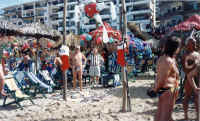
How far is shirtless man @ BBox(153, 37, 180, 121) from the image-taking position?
2701mm

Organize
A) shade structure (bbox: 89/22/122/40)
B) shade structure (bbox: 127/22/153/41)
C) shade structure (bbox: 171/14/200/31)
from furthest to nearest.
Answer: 1. shade structure (bbox: 127/22/153/41)
2. shade structure (bbox: 89/22/122/40)
3. shade structure (bbox: 171/14/200/31)

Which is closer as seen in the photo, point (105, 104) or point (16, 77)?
point (105, 104)

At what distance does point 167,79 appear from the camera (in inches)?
106

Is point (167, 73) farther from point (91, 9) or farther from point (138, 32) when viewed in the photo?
point (138, 32)

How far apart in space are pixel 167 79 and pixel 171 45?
42cm

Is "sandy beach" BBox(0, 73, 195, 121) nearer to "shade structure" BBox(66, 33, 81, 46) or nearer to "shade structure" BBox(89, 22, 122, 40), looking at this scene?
"shade structure" BBox(89, 22, 122, 40)

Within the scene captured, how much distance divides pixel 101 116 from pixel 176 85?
6.83 ft

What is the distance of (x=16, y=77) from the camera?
21.6 feet

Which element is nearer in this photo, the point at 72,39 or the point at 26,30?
the point at 26,30

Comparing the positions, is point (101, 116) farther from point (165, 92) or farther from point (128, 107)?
point (165, 92)

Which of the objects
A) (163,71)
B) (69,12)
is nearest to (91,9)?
(163,71)

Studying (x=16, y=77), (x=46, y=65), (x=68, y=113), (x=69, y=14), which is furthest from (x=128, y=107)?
(x=69, y=14)

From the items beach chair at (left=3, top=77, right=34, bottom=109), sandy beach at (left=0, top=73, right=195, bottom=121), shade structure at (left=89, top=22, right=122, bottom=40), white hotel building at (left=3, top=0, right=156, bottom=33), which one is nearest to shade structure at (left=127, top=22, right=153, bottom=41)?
shade structure at (left=89, top=22, right=122, bottom=40)

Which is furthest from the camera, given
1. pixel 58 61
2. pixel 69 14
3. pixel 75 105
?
pixel 69 14
